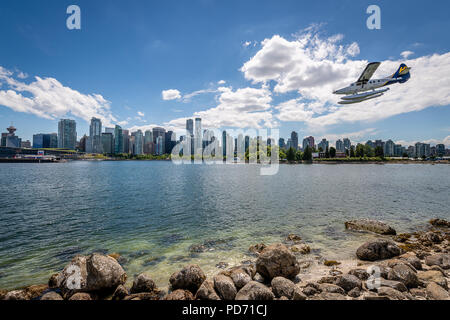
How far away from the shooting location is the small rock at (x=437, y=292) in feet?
28.3

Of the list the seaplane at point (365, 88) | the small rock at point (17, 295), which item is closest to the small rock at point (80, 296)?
the small rock at point (17, 295)

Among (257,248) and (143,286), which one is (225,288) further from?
(257,248)

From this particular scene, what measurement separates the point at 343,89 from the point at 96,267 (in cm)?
4605

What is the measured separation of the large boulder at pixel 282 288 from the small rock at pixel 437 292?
221 inches

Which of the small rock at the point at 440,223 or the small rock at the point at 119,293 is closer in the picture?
the small rock at the point at 119,293

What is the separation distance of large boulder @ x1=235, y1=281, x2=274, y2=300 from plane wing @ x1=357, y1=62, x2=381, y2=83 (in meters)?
39.7

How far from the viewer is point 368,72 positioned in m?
36.3

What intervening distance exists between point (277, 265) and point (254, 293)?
272 cm

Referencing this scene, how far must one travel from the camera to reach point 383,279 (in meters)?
9.89

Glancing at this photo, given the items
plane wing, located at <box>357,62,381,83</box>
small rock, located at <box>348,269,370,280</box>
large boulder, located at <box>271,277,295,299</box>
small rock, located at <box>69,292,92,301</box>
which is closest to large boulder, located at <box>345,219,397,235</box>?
small rock, located at <box>348,269,370,280</box>

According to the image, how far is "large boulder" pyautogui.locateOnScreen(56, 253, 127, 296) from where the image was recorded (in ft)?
32.0

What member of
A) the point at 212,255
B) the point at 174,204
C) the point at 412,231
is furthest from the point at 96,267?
the point at 412,231

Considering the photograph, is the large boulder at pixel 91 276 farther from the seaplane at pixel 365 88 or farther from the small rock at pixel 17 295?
the seaplane at pixel 365 88
